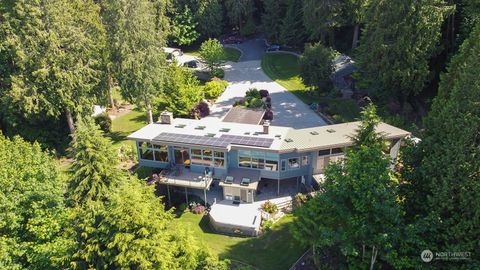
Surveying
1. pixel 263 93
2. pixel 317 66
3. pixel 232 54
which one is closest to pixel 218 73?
pixel 263 93

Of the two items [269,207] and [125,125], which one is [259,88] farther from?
[269,207]

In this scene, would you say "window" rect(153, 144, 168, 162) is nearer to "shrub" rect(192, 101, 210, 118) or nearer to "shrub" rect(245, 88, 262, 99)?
"shrub" rect(192, 101, 210, 118)

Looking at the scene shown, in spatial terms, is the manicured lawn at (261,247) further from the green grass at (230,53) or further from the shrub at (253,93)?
the green grass at (230,53)

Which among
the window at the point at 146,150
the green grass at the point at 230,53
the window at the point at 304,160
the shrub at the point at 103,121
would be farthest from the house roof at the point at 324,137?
the green grass at the point at 230,53

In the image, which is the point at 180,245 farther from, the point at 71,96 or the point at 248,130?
the point at 71,96

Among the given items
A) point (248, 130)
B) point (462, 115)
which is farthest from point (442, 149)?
point (248, 130)

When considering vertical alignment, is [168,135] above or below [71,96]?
Answer: below
